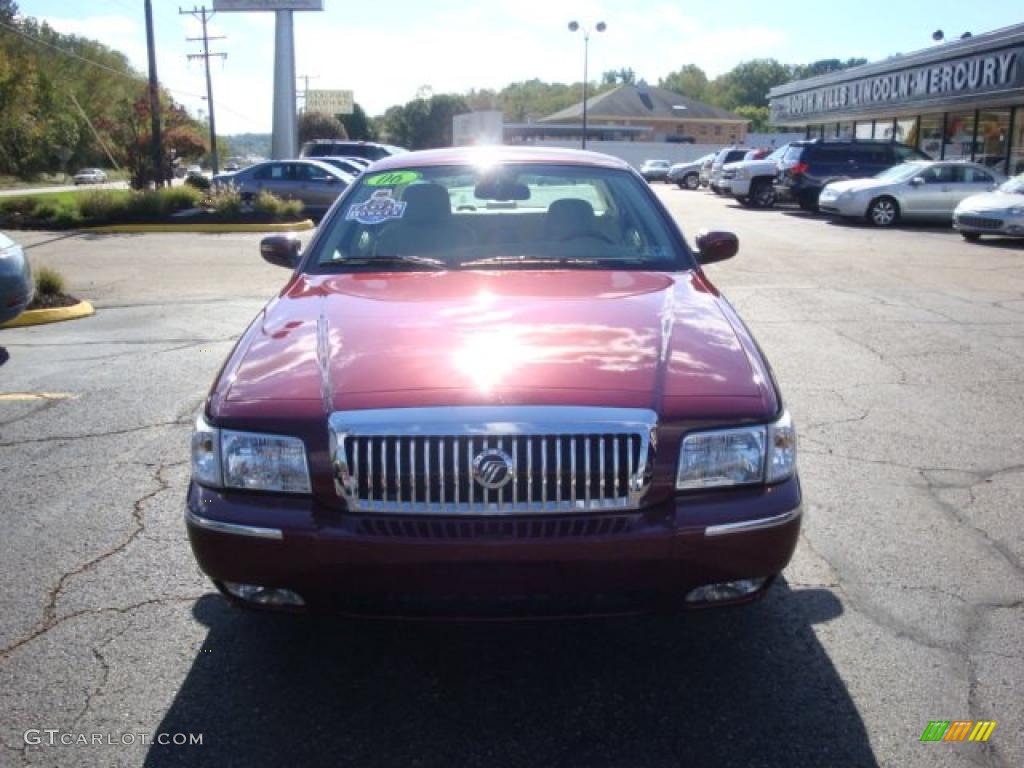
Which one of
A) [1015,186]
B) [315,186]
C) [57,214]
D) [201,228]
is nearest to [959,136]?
[1015,186]

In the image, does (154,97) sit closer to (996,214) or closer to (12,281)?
(12,281)

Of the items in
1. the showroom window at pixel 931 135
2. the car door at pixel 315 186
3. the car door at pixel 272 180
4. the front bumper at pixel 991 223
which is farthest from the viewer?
the showroom window at pixel 931 135

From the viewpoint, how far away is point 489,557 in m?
2.57

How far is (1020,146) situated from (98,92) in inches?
3300

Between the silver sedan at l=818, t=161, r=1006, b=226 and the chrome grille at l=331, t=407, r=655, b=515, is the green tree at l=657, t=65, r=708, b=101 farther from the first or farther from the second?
the chrome grille at l=331, t=407, r=655, b=515

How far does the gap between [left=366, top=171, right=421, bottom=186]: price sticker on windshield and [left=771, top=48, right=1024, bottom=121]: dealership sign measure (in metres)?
23.0

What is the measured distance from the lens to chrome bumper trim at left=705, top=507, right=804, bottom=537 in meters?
2.65

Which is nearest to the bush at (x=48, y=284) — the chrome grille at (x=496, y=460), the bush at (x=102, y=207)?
the chrome grille at (x=496, y=460)

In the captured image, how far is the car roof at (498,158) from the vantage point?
4812 millimetres

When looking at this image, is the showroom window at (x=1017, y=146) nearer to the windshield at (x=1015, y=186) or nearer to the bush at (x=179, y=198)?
the windshield at (x=1015, y=186)

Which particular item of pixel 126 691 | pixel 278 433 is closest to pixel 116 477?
pixel 126 691

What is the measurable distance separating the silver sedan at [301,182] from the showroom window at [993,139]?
17495mm

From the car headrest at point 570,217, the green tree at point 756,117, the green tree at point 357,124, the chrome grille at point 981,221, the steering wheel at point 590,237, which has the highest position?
the green tree at point 756,117

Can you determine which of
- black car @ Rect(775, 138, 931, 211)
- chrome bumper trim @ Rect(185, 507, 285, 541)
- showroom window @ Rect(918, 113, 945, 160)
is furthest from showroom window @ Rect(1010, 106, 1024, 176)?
chrome bumper trim @ Rect(185, 507, 285, 541)
